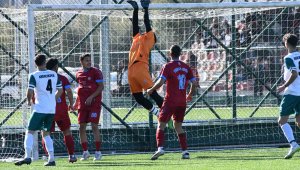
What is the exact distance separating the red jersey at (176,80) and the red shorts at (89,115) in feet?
4.69

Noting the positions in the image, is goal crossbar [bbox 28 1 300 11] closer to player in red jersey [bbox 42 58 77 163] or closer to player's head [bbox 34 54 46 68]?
player in red jersey [bbox 42 58 77 163]

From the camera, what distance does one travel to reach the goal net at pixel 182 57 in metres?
18.7

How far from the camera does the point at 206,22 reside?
68.3 ft

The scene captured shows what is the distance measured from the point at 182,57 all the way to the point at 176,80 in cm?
431

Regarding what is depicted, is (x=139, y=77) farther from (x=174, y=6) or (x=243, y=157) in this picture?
(x=243, y=157)

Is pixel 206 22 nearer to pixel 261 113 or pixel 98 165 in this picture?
pixel 261 113

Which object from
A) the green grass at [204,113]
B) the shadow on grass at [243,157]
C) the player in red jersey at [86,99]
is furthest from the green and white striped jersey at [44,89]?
the green grass at [204,113]

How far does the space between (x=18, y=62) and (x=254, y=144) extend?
5.38 m

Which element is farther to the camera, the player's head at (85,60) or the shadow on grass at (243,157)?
the player's head at (85,60)

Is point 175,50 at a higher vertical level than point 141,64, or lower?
higher

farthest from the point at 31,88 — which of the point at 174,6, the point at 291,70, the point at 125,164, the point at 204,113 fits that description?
the point at 204,113

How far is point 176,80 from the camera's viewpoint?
1650cm

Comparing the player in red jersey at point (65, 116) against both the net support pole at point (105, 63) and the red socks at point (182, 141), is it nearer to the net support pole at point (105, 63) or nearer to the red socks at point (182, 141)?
the red socks at point (182, 141)

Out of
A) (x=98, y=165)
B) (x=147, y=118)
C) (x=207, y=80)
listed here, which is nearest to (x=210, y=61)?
(x=207, y=80)
